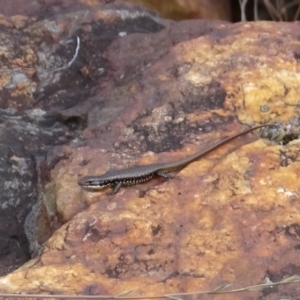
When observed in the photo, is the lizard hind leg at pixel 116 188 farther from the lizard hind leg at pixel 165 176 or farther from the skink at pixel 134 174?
the lizard hind leg at pixel 165 176

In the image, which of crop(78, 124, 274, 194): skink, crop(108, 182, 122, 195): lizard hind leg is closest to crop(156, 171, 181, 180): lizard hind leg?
crop(78, 124, 274, 194): skink

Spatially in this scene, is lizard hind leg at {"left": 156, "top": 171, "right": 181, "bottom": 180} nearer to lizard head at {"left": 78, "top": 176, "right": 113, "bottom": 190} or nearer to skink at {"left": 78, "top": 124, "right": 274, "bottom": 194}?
skink at {"left": 78, "top": 124, "right": 274, "bottom": 194}

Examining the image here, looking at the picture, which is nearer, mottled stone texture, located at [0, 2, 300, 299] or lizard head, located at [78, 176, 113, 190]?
mottled stone texture, located at [0, 2, 300, 299]

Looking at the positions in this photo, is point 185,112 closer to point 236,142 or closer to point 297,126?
point 236,142

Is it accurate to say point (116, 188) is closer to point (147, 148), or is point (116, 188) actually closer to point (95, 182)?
point (95, 182)

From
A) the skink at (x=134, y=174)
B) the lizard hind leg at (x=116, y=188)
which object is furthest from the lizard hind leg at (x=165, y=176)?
the lizard hind leg at (x=116, y=188)

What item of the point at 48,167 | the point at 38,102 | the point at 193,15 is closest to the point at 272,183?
the point at 48,167

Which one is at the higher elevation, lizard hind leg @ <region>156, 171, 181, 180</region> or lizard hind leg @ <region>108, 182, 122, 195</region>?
lizard hind leg @ <region>156, 171, 181, 180</region>
